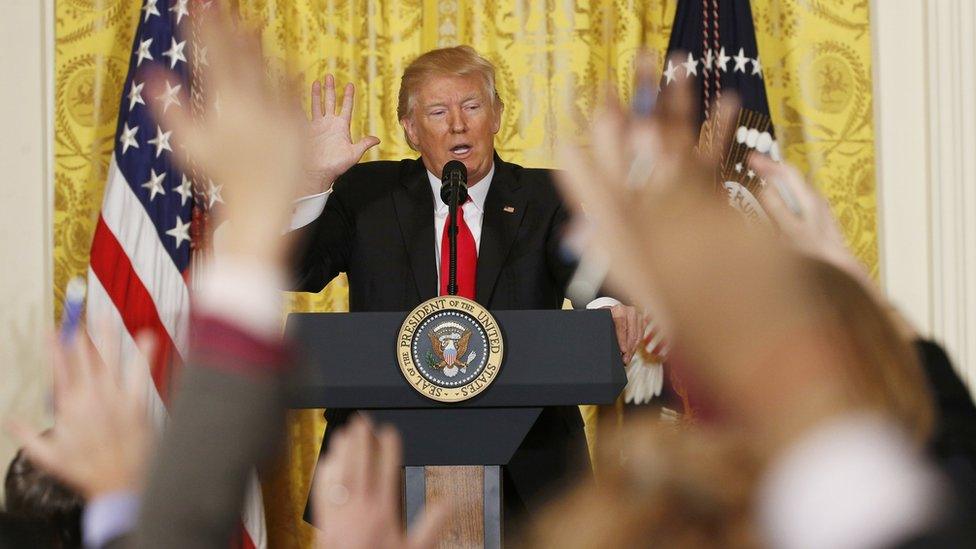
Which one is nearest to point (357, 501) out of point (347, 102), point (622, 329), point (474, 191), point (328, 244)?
point (347, 102)

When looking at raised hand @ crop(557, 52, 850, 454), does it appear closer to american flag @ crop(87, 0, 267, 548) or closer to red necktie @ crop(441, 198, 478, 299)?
red necktie @ crop(441, 198, 478, 299)

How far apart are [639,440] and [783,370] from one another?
0.53 feet

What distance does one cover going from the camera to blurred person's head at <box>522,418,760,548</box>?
646 millimetres

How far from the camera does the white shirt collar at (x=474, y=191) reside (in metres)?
3.37

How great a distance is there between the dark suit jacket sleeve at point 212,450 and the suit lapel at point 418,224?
8.13 feet

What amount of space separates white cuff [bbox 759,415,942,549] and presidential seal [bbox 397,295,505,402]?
188 centimetres

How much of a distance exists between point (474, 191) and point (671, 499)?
2750 mm

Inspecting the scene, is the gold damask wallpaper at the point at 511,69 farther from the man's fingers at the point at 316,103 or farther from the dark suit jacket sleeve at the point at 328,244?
the man's fingers at the point at 316,103

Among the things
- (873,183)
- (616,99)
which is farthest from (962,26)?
(616,99)

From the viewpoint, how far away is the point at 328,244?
10.6 feet

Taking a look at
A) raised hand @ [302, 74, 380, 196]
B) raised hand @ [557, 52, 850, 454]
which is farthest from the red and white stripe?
raised hand @ [557, 52, 850, 454]

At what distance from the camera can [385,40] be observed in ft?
16.8

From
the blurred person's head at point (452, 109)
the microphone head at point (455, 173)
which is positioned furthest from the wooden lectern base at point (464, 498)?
the blurred person's head at point (452, 109)

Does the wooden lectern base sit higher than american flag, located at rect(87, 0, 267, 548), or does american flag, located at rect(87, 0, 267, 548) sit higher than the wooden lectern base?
american flag, located at rect(87, 0, 267, 548)
